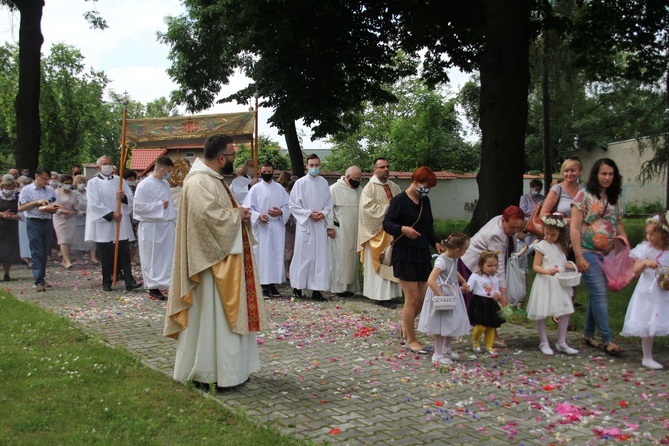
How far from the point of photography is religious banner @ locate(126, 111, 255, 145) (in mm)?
11992

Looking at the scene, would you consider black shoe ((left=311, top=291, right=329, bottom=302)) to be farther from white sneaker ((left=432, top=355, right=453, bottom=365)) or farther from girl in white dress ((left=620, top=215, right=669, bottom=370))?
girl in white dress ((left=620, top=215, right=669, bottom=370))

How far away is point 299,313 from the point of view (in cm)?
1011

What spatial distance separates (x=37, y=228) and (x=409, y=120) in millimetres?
32479

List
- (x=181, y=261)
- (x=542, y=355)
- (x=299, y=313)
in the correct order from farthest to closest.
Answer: (x=299, y=313)
(x=542, y=355)
(x=181, y=261)

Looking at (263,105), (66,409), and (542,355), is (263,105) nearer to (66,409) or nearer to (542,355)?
(542,355)

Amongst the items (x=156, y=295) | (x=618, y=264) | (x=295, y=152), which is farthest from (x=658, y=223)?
(x=295, y=152)

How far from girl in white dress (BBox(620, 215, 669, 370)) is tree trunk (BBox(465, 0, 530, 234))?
5141 mm

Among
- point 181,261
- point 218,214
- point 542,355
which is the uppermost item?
point 218,214

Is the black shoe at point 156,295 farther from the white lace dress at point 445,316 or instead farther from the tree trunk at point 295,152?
the tree trunk at point 295,152

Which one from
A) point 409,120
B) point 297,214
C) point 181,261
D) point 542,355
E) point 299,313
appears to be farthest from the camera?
point 409,120

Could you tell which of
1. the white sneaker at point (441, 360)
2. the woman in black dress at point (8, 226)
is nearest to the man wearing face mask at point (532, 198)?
the white sneaker at point (441, 360)

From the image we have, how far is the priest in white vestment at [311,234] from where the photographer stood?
11703 millimetres

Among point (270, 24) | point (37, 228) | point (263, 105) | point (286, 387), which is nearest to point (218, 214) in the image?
point (286, 387)

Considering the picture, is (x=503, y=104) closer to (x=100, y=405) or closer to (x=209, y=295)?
(x=209, y=295)
